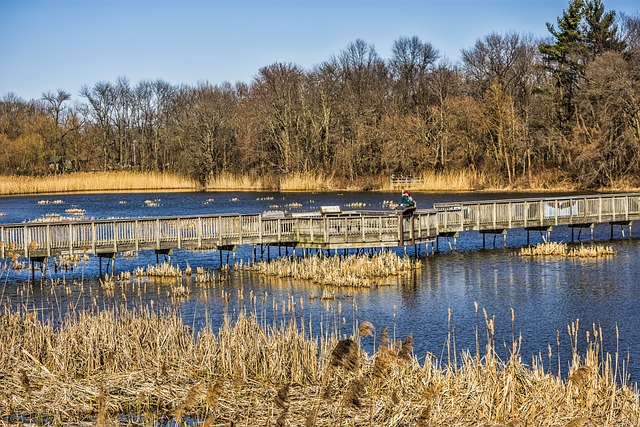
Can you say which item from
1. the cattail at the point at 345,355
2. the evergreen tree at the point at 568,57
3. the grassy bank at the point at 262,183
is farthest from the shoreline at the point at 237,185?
the cattail at the point at 345,355

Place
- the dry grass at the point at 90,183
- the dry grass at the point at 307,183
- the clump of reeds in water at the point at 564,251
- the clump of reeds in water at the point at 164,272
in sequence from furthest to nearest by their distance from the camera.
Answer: the dry grass at the point at 307,183, the dry grass at the point at 90,183, the clump of reeds in water at the point at 564,251, the clump of reeds in water at the point at 164,272

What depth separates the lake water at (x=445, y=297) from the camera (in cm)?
1927

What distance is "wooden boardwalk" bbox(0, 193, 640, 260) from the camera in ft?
93.4

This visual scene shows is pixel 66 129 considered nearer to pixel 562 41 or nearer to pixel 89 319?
pixel 562 41

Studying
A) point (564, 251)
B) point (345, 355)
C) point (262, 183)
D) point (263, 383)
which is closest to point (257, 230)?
point (564, 251)

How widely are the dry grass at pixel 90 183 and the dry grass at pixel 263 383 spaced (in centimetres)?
6760

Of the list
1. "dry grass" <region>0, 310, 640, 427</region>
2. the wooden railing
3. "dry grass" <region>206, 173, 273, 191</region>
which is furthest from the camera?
"dry grass" <region>206, 173, 273, 191</region>

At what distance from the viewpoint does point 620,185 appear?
2534 inches

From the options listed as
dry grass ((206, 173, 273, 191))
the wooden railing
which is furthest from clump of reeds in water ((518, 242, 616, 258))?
dry grass ((206, 173, 273, 191))

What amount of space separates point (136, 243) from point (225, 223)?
3461 millimetres

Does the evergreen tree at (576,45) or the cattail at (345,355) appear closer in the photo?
the cattail at (345,355)

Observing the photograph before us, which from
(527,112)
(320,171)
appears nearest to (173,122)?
(320,171)

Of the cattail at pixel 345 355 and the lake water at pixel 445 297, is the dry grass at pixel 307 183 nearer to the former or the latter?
the lake water at pixel 445 297

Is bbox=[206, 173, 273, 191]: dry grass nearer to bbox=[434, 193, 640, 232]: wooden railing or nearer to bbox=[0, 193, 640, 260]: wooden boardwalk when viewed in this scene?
bbox=[434, 193, 640, 232]: wooden railing
